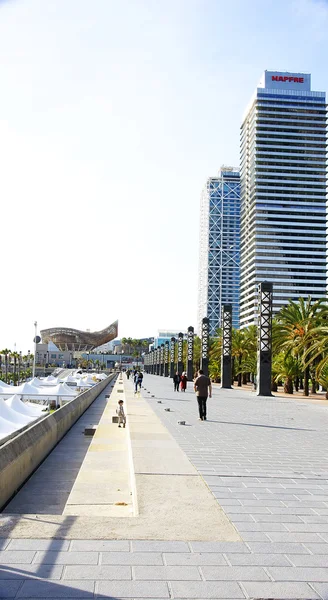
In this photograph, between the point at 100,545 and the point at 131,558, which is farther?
the point at 100,545

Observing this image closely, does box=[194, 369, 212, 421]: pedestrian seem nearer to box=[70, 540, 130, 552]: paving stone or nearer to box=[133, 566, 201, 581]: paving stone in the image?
box=[70, 540, 130, 552]: paving stone

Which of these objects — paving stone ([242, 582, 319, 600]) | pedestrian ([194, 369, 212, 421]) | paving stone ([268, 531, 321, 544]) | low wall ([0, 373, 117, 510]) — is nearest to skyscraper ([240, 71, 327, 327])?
pedestrian ([194, 369, 212, 421])

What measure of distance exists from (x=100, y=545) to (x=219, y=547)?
1.02 m

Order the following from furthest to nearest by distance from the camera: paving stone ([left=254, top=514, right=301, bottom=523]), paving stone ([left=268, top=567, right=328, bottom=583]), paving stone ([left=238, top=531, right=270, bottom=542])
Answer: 1. paving stone ([left=254, top=514, right=301, bottom=523])
2. paving stone ([left=238, top=531, right=270, bottom=542])
3. paving stone ([left=268, top=567, right=328, bottom=583])

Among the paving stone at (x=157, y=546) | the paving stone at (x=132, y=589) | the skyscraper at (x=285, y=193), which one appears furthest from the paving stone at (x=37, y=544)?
the skyscraper at (x=285, y=193)

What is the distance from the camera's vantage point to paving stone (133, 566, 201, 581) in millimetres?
4320

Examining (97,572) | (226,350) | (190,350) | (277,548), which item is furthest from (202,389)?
(190,350)

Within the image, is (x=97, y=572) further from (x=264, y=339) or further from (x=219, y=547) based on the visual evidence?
(x=264, y=339)

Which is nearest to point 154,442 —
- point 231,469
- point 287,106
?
point 231,469

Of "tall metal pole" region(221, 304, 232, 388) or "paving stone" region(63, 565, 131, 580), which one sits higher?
"tall metal pole" region(221, 304, 232, 388)

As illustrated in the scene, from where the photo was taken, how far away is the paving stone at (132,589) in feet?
13.2

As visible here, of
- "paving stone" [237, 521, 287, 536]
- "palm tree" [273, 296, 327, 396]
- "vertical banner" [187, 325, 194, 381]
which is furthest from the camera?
"vertical banner" [187, 325, 194, 381]

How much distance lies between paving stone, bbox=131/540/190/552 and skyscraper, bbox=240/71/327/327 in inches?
6755

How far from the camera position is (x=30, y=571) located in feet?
14.4
